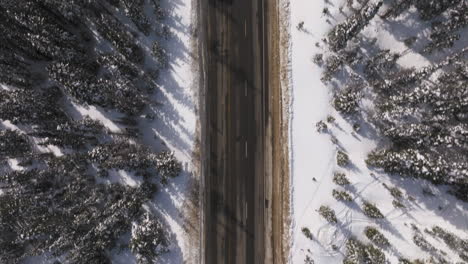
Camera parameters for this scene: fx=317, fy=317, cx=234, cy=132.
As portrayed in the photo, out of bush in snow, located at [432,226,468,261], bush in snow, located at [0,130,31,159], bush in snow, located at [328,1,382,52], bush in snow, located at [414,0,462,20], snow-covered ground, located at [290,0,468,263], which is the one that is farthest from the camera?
bush in snow, located at [0,130,31,159]

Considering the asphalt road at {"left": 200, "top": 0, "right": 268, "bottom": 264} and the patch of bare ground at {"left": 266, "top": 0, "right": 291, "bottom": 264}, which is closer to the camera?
the patch of bare ground at {"left": 266, "top": 0, "right": 291, "bottom": 264}

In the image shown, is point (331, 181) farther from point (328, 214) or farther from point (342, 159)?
point (328, 214)

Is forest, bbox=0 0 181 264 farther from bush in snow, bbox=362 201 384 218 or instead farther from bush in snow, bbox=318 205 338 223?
bush in snow, bbox=362 201 384 218

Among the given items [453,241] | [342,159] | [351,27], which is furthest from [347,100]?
[453,241]

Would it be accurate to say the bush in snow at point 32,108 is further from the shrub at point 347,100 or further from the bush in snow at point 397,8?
the bush in snow at point 397,8

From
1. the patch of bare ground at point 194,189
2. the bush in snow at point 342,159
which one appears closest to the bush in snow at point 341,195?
the bush in snow at point 342,159

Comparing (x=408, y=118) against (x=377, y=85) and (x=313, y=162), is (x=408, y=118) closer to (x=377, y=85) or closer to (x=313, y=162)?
(x=377, y=85)

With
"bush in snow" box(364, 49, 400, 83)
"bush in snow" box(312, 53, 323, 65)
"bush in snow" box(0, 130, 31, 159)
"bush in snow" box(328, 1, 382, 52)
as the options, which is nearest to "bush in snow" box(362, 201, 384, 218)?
"bush in snow" box(364, 49, 400, 83)
